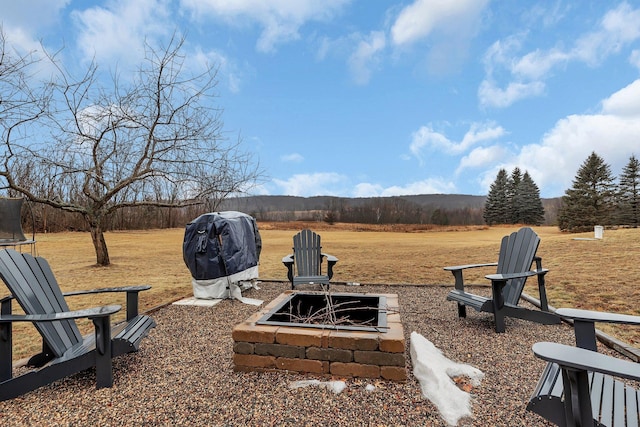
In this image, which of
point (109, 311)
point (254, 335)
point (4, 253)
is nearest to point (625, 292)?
point (254, 335)

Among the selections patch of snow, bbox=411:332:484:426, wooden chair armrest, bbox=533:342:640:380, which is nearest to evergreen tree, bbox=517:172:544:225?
patch of snow, bbox=411:332:484:426

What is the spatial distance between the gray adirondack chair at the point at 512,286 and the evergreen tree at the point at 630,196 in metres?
24.8

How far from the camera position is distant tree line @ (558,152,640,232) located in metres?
21.3

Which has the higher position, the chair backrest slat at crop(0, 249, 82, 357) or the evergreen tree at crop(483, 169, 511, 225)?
the evergreen tree at crop(483, 169, 511, 225)

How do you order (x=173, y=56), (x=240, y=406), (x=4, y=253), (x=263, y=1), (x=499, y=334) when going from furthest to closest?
1. (x=173, y=56)
2. (x=263, y=1)
3. (x=499, y=334)
4. (x=4, y=253)
5. (x=240, y=406)

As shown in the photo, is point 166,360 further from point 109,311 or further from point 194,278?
point 194,278

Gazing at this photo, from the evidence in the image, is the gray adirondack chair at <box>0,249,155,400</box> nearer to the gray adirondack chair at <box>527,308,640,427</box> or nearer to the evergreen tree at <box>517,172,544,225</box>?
the gray adirondack chair at <box>527,308,640,427</box>

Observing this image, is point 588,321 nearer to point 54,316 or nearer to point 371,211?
point 54,316

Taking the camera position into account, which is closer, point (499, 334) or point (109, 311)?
point (109, 311)

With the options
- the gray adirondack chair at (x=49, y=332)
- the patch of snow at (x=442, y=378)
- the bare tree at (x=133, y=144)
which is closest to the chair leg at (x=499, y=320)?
the patch of snow at (x=442, y=378)

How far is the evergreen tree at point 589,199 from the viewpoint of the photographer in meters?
21.9

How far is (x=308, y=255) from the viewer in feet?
15.7

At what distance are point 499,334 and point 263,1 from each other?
20.8 feet

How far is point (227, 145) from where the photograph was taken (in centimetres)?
735
